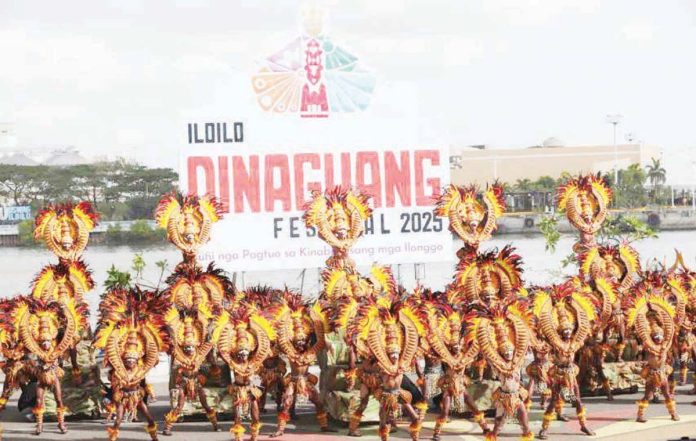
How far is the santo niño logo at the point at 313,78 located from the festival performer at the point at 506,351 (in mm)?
7305

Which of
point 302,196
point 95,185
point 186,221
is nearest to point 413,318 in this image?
point 186,221

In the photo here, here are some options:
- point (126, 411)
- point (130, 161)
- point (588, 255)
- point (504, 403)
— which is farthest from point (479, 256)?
point (130, 161)

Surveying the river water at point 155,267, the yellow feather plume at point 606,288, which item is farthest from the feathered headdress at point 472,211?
the river water at point 155,267

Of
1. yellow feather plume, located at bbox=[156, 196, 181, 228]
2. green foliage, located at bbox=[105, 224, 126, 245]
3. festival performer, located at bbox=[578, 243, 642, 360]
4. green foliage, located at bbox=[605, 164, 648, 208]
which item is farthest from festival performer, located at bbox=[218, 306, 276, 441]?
green foliage, located at bbox=[605, 164, 648, 208]

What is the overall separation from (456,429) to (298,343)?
1.86 m

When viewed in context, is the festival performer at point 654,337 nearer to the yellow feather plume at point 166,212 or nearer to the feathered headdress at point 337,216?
the feathered headdress at point 337,216

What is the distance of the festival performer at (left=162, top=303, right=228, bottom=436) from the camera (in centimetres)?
1434

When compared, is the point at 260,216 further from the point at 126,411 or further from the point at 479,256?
the point at 126,411

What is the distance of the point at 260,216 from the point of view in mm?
20266

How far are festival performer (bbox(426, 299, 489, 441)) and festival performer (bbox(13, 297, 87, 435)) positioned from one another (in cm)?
372

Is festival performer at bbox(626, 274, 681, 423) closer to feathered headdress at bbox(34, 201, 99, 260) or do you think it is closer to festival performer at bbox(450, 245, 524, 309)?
festival performer at bbox(450, 245, 524, 309)

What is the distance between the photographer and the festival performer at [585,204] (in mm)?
17328

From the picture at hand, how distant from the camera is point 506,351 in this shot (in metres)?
13.4

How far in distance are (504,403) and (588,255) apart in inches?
158
